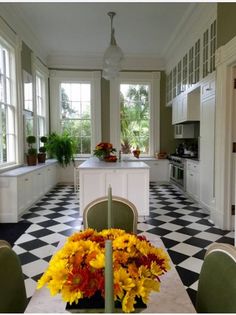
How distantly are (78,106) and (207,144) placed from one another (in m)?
4.60

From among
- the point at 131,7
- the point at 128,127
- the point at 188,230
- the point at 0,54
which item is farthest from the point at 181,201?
the point at 0,54

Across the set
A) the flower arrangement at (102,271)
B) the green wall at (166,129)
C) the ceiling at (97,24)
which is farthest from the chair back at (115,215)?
the green wall at (166,129)

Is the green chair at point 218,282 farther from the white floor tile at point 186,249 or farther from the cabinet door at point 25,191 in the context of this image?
the cabinet door at point 25,191

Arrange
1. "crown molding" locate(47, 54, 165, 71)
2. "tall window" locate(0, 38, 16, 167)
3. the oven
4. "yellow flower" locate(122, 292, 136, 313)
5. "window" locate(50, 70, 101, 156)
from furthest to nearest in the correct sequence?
"window" locate(50, 70, 101, 156) → "crown molding" locate(47, 54, 165, 71) → the oven → "tall window" locate(0, 38, 16, 167) → "yellow flower" locate(122, 292, 136, 313)

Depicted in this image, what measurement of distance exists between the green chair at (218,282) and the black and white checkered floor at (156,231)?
35.9 inches

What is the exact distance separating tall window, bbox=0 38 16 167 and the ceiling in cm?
82

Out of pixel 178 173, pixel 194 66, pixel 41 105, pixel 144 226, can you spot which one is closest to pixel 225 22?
pixel 194 66

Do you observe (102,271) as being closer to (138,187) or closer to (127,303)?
(127,303)

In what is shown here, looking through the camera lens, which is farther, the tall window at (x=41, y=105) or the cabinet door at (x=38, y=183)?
the tall window at (x=41, y=105)

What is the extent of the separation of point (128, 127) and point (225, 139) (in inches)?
180

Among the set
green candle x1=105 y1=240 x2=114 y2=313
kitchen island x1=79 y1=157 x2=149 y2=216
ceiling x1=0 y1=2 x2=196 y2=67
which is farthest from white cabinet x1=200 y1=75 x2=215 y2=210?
green candle x1=105 y1=240 x2=114 y2=313

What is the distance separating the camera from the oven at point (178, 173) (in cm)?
612

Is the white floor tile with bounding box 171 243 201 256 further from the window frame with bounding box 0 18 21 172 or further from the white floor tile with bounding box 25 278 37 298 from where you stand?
the window frame with bounding box 0 18 21 172

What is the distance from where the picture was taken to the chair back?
6.05ft
